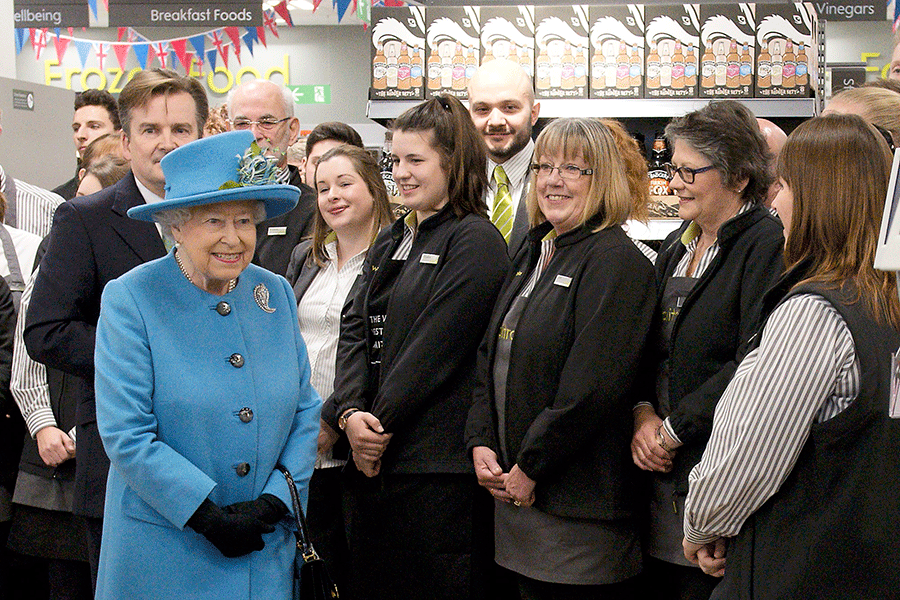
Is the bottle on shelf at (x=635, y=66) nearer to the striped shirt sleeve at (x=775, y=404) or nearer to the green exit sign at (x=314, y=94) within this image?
the striped shirt sleeve at (x=775, y=404)

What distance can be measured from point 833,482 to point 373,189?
201 cm

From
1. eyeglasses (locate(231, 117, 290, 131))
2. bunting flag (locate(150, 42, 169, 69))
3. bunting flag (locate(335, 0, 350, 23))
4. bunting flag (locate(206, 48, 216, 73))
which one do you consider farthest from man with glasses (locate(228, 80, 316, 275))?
bunting flag (locate(150, 42, 169, 69))

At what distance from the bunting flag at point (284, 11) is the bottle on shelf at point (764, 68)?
5.37 meters

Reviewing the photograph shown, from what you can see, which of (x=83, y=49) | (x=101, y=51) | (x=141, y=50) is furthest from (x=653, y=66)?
(x=83, y=49)

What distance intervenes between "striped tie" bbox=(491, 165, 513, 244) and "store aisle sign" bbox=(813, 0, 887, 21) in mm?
3806

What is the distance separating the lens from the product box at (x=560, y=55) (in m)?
4.27

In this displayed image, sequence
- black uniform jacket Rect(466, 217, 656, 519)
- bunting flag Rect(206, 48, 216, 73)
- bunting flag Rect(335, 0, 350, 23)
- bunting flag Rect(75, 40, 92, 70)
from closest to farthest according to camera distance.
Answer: black uniform jacket Rect(466, 217, 656, 519) → bunting flag Rect(335, 0, 350, 23) → bunting flag Rect(206, 48, 216, 73) → bunting flag Rect(75, 40, 92, 70)

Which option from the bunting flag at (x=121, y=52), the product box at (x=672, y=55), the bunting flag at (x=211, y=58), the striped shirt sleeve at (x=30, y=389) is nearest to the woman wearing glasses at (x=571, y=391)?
the striped shirt sleeve at (x=30, y=389)

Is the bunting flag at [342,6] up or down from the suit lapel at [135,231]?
up

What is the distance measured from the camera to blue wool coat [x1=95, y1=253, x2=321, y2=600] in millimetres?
2006

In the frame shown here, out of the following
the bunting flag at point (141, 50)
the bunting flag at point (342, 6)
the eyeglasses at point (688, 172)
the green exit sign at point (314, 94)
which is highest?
the bunting flag at point (342, 6)

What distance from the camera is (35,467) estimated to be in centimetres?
310

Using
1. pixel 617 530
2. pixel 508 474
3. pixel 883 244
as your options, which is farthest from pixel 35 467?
pixel 883 244

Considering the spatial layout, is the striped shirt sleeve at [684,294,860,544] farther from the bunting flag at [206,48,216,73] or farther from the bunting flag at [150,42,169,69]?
the bunting flag at [150,42,169,69]
